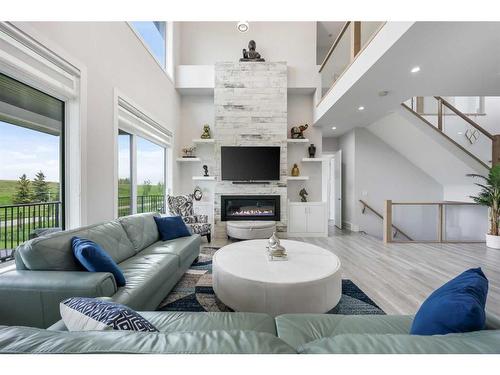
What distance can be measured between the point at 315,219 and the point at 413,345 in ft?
15.6

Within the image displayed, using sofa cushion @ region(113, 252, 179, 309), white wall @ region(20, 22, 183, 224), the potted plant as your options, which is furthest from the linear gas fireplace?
the potted plant

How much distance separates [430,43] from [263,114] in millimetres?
3248

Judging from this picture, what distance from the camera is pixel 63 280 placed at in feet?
4.67

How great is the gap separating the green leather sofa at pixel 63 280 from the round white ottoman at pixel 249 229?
2.43 m

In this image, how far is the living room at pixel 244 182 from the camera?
90 cm

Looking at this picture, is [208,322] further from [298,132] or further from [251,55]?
[251,55]

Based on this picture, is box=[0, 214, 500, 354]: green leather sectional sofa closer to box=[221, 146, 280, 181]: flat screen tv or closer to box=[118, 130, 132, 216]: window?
box=[118, 130, 132, 216]: window

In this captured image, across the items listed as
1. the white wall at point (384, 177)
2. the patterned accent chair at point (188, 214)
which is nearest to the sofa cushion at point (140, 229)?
the patterned accent chair at point (188, 214)

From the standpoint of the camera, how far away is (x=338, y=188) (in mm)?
6836

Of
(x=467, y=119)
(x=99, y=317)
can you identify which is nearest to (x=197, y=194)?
(x=99, y=317)

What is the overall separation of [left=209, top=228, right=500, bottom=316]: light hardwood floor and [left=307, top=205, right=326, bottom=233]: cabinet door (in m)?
0.31

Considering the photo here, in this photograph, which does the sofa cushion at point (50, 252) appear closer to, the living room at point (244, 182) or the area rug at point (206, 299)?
the living room at point (244, 182)
